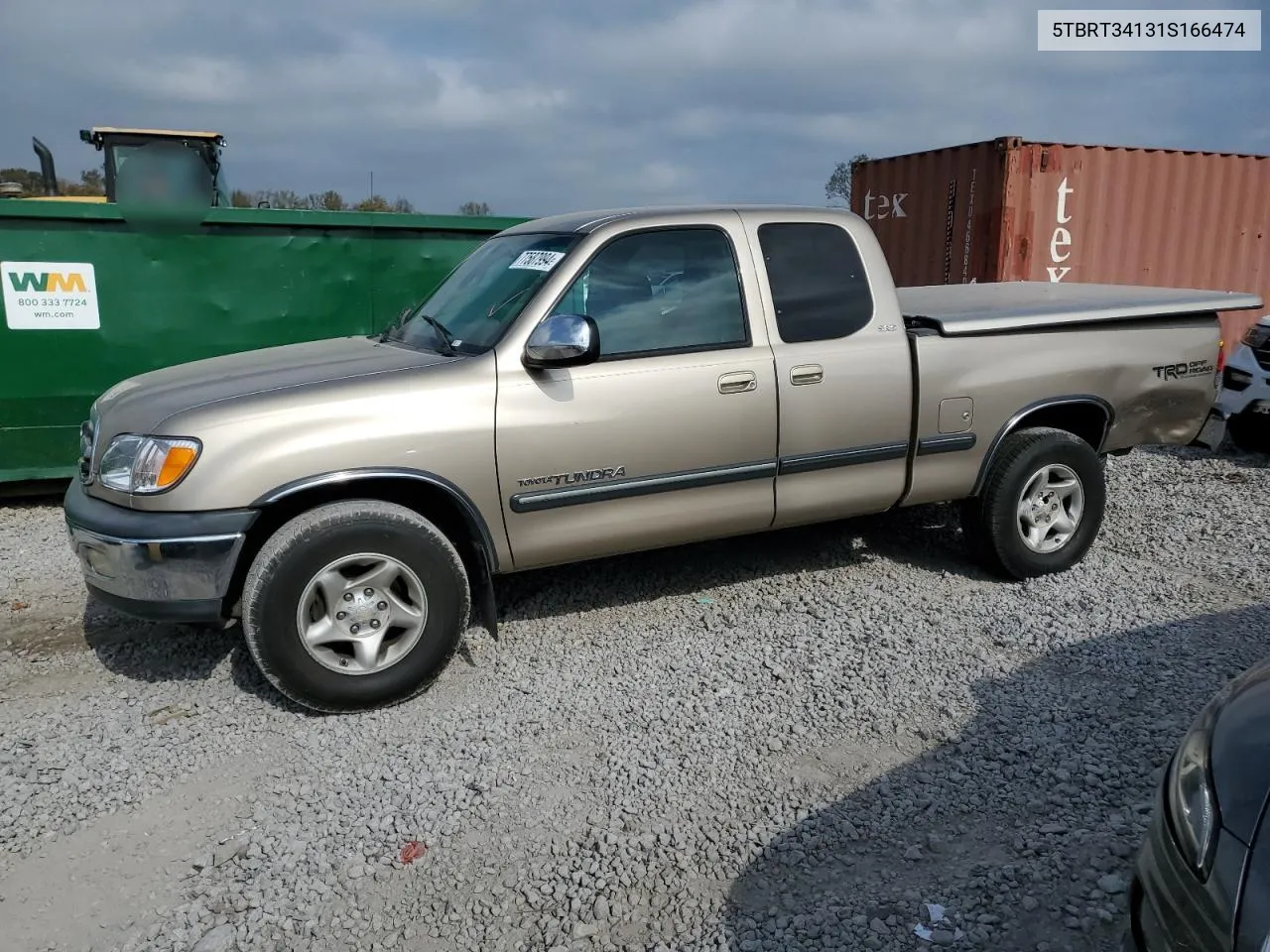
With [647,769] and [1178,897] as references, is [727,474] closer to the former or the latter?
[647,769]

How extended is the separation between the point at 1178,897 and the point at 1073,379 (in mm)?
3675

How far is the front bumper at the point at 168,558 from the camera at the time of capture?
12.0 feet

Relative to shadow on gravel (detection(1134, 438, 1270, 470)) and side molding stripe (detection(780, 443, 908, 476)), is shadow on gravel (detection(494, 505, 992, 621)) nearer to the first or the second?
side molding stripe (detection(780, 443, 908, 476))

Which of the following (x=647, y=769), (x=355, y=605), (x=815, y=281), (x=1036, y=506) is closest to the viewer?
(x=647, y=769)

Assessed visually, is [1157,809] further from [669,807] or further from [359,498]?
[359,498]

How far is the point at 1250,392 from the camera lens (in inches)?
332

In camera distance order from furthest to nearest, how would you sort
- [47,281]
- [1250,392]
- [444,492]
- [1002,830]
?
[1250,392]
[47,281]
[444,492]
[1002,830]

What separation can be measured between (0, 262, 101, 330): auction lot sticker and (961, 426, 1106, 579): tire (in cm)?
579

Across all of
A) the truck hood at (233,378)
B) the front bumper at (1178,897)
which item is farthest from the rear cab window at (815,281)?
the front bumper at (1178,897)

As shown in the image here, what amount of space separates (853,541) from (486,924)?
12.1ft

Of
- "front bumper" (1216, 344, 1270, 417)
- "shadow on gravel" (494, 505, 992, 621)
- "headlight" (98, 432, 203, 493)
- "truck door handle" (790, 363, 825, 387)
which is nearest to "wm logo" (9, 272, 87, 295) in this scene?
"headlight" (98, 432, 203, 493)

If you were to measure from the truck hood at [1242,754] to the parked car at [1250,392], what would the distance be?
275 inches

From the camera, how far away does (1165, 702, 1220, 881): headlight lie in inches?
78.3

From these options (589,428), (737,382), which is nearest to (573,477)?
(589,428)
